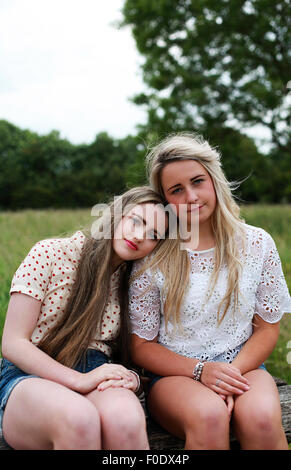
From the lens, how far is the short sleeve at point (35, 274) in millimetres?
2045

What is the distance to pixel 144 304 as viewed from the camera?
228cm

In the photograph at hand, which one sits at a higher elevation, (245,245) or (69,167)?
(69,167)

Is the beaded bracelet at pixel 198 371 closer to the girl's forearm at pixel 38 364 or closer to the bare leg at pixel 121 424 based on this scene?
the bare leg at pixel 121 424

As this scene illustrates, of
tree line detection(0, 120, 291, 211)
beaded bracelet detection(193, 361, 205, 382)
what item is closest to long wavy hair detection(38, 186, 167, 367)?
beaded bracelet detection(193, 361, 205, 382)

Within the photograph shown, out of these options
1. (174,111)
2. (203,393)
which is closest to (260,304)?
(203,393)

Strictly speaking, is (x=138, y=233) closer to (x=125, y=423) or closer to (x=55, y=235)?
(x=125, y=423)

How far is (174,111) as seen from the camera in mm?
10453

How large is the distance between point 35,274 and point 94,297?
28 centimetres

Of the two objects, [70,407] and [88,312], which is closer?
[70,407]

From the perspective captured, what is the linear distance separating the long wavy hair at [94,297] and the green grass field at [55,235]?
221 millimetres

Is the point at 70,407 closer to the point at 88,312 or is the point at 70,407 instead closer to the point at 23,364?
the point at 23,364

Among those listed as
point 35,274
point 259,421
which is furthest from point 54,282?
point 259,421

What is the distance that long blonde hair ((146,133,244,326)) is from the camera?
2.24 m

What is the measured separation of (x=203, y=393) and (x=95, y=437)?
1.64 ft
